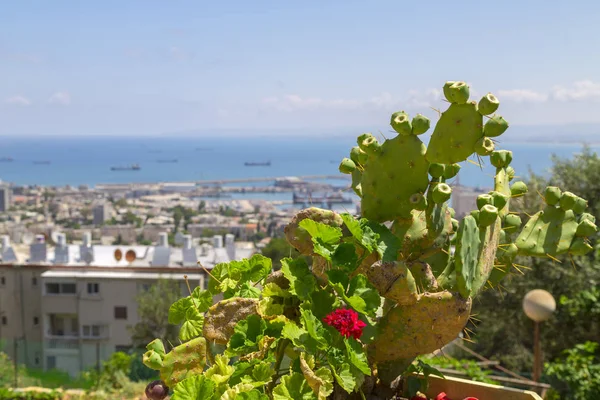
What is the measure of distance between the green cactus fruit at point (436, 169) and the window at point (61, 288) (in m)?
13.2

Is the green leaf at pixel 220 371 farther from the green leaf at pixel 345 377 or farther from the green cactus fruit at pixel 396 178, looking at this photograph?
the green cactus fruit at pixel 396 178

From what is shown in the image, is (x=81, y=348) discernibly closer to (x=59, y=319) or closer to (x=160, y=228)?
(x=59, y=319)

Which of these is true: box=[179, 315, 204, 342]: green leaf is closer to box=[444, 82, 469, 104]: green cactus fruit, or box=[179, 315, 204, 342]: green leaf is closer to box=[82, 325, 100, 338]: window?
box=[444, 82, 469, 104]: green cactus fruit

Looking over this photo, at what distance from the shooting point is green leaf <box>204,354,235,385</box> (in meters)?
0.88

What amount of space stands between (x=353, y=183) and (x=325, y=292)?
39cm

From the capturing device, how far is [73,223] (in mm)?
40312

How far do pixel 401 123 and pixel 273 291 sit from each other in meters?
0.34

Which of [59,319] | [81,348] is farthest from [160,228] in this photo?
[81,348]

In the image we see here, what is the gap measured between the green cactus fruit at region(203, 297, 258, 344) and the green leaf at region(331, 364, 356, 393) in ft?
0.58

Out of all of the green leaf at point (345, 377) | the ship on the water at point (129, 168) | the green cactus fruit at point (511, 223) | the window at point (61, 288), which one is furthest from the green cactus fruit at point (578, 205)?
the ship on the water at point (129, 168)

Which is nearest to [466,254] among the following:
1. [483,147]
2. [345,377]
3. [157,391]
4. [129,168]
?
[483,147]

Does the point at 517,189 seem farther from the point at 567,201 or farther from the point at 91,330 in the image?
the point at 91,330

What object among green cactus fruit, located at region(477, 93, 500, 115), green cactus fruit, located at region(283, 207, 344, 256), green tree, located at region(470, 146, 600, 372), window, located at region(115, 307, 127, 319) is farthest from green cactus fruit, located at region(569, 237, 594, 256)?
A: window, located at region(115, 307, 127, 319)

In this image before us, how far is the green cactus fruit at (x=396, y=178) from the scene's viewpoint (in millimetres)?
1118
